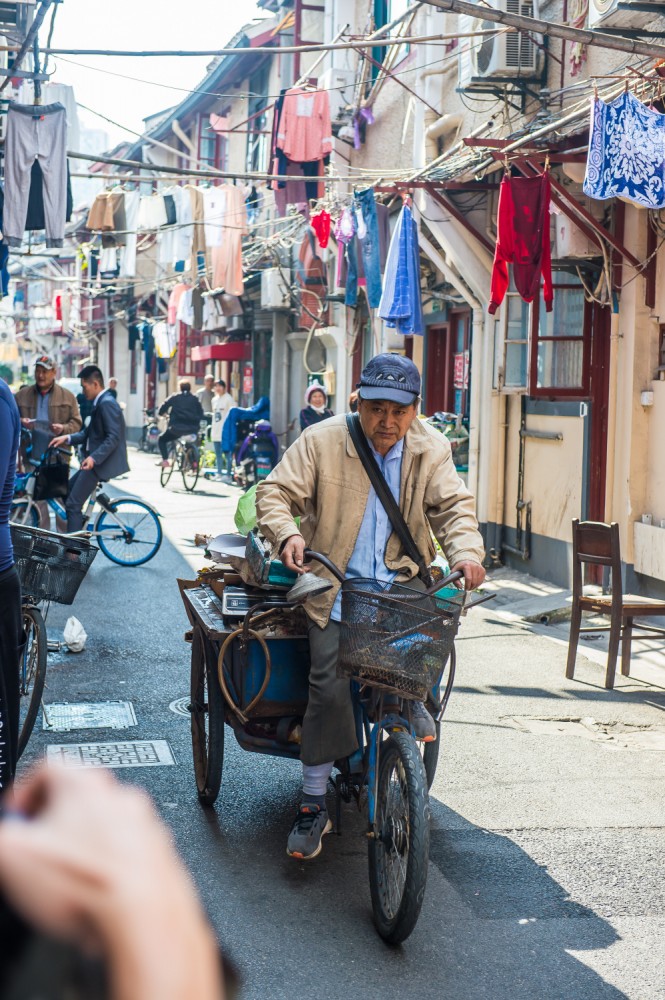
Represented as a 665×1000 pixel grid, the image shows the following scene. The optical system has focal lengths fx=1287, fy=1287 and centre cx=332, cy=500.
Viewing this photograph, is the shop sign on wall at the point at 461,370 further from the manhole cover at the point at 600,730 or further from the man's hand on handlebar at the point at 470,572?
the man's hand on handlebar at the point at 470,572

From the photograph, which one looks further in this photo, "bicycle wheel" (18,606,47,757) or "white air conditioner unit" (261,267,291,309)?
"white air conditioner unit" (261,267,291,309)

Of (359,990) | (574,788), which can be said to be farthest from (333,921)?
(574,788)

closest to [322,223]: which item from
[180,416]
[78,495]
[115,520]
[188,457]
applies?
[115,520]

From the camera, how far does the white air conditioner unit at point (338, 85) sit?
2097cm

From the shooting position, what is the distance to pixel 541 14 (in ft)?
43.3

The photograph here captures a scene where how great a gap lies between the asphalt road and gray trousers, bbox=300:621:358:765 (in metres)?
0.53

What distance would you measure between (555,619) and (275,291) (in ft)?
57.7

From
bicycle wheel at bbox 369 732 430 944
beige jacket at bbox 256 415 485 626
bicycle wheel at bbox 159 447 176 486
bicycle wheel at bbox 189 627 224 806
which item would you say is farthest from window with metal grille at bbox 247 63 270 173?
bicycle wheel at bbox 369 732 430 944

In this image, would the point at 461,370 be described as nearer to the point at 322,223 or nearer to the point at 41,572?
Answer: the point at 322,223

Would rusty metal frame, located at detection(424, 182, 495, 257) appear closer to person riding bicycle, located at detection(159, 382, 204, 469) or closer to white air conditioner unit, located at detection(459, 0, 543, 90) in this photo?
white air conditioner unit, located at detection(459, 0, 543, 90)

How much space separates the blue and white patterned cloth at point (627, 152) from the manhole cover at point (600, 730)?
3.72m

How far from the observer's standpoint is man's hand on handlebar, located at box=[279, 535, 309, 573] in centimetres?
474

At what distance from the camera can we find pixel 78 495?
12805mm

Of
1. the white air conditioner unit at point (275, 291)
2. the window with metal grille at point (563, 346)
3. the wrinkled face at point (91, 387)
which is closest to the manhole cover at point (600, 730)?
the window with metal grille at point (563, 346)
